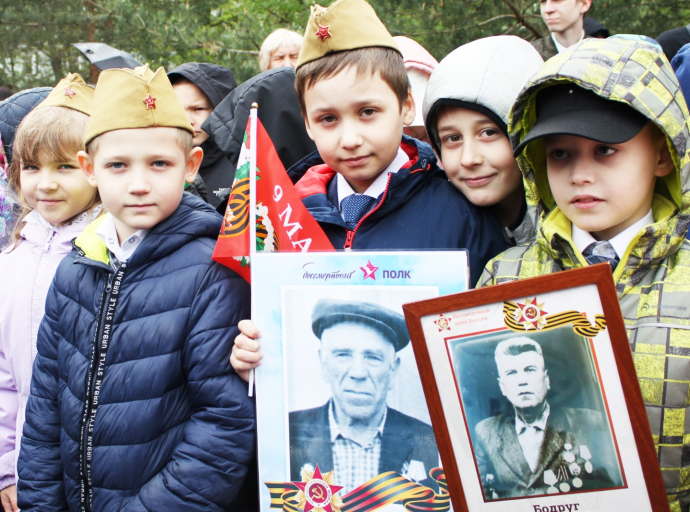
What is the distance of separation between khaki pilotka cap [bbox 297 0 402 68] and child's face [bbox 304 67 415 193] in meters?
0.12

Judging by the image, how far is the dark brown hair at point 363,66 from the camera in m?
2.18

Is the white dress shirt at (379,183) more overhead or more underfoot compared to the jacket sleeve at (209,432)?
more overhead

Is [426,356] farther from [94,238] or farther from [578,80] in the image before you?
[94,238]

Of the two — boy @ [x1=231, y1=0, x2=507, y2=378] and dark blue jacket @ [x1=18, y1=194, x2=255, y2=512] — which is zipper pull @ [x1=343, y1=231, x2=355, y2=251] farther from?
dark blue jacket @ [x1=18, y1=194, x2=255, y2=512]

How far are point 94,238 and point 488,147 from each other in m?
1.48

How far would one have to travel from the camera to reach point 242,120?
3143 mm

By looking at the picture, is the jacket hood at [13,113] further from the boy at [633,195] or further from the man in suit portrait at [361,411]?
the boy at [633,195]

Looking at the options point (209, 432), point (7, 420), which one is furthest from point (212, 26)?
point (209, 432)

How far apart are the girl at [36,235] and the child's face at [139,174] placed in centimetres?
71

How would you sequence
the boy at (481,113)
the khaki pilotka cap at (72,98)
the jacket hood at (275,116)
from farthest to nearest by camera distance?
the jacket hood at (275,116), the khaki pilotka cap at (72,98), the boy at (481,113)

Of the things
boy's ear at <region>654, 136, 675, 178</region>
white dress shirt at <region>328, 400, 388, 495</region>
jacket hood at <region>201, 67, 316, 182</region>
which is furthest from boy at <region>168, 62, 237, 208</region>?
boy's ear at <region>654, 136, 675, 178</region>

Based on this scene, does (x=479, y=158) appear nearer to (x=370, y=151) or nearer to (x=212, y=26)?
(x=370, y=151)

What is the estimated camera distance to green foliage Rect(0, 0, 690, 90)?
7.69 metres

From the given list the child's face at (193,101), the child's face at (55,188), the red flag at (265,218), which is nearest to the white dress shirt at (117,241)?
the red flag at (265,218)
